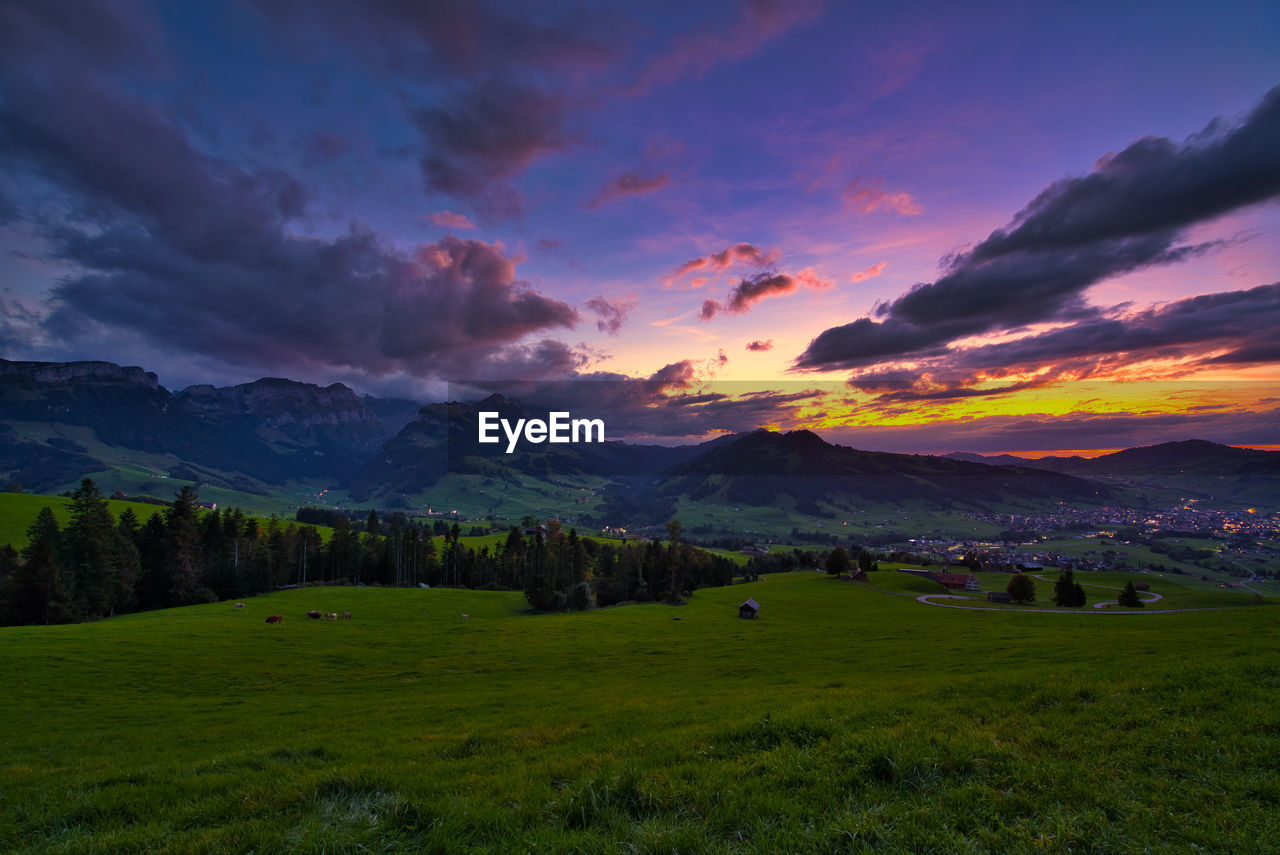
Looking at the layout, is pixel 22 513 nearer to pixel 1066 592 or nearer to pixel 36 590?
pixel 36 590

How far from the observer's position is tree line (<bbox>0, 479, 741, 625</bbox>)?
6759 cm

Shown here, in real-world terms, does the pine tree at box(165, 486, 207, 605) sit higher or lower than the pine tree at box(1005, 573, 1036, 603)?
higher

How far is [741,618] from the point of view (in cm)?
8281

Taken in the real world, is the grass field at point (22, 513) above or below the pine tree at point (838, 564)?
above

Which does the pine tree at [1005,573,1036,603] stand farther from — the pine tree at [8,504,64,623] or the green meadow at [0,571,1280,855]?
the pine tree at [8,504,64,623]

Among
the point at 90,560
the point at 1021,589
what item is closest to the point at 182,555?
the point at 90,560

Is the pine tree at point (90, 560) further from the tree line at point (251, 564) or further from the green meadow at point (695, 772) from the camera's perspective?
the green meadow at point (695, 772)

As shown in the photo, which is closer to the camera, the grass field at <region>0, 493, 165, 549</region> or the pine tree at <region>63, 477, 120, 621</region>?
the pine tree at <region>63, 477, 120, 621</region>

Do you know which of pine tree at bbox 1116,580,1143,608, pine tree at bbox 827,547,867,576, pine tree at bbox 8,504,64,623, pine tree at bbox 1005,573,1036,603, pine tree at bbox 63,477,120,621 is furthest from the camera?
pine tree at bbox 827,547,867,576

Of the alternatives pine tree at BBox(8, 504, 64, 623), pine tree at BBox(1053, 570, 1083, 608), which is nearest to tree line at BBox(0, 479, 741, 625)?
pine tree at BBox(8, 504, 64, 623)

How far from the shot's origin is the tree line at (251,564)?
67594 mm

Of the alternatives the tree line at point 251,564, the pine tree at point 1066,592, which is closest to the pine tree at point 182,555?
the tree line at point 251,564

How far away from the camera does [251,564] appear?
316ft

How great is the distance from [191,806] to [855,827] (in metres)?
9.93
